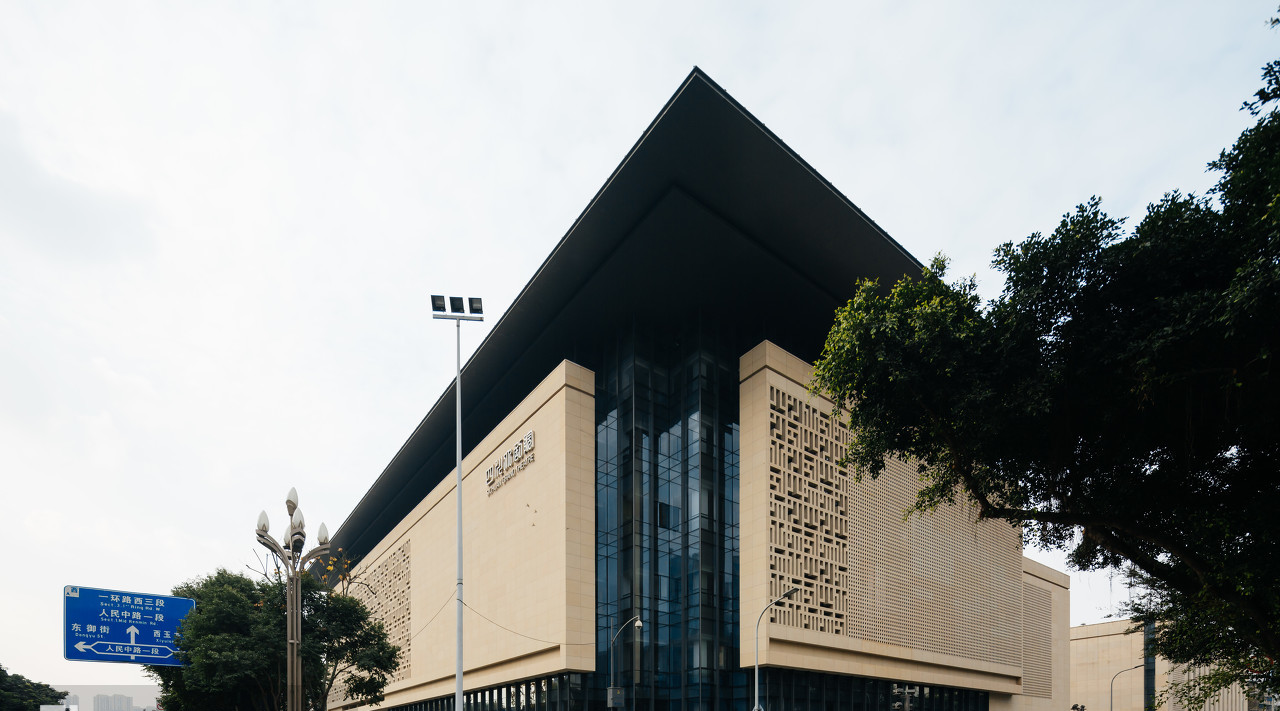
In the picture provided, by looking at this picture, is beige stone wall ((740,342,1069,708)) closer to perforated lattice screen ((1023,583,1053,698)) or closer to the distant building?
perforated lattice screen ((1023,583,1053,698))

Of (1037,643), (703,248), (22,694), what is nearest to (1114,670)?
(1037,643)

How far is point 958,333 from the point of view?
17.4 metres

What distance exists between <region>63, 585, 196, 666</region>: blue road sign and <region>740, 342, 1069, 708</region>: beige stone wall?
2575 centimetres

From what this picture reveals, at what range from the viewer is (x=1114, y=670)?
77688 mm

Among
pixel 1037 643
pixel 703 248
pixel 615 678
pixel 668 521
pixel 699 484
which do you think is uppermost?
pixel 703 248

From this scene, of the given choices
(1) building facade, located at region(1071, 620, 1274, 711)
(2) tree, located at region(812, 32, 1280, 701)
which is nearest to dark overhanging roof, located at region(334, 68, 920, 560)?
(2) tree, located at region(812, 32, 1280, 701)

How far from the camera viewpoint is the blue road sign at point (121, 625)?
34.2m

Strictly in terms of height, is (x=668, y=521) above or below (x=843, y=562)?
above

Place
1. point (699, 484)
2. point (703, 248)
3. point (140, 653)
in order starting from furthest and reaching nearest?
point (699, 484) → point (140, 653) → point (703, 248)

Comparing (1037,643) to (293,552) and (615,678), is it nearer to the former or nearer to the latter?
(615,678)

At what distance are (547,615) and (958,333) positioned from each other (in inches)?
1022

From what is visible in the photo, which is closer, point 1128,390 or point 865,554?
point 1128,390

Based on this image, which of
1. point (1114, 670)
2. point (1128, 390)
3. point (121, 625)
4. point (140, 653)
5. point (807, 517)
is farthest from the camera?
point (1114, 670)

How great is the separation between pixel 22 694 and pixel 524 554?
69662 mm
